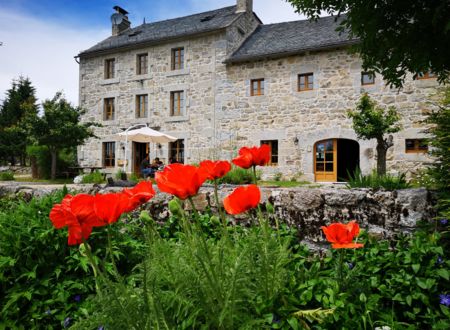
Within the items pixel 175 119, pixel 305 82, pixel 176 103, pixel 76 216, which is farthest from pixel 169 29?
pixel 76 216

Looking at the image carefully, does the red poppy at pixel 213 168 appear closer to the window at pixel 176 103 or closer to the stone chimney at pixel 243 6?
the window at pixel 176 103

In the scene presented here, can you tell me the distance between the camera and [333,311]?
154 cm

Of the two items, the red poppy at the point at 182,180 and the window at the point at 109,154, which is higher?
the window at the point at 109,154

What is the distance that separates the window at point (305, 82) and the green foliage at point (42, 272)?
12.1m

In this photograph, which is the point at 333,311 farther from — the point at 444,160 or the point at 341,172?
the point at 341,172

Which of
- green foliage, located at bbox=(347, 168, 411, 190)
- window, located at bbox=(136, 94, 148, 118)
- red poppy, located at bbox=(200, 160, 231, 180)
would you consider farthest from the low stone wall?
window, located at bbox=(136, 94, 148, 118)

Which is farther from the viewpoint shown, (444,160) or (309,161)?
(309,161)

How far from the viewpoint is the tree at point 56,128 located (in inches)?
532

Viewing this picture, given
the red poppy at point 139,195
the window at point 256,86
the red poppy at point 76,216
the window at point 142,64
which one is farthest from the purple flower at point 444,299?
the window at point 142,64

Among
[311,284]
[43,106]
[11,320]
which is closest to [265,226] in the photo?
[311,284]

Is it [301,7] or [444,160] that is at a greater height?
[301,7]

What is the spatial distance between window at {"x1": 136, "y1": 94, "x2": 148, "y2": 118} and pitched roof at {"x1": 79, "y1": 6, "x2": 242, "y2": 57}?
252 cm

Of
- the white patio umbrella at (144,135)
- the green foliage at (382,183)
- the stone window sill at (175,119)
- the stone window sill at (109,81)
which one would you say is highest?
the stone window sill at (109,81)

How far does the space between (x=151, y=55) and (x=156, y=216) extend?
14061 mm
